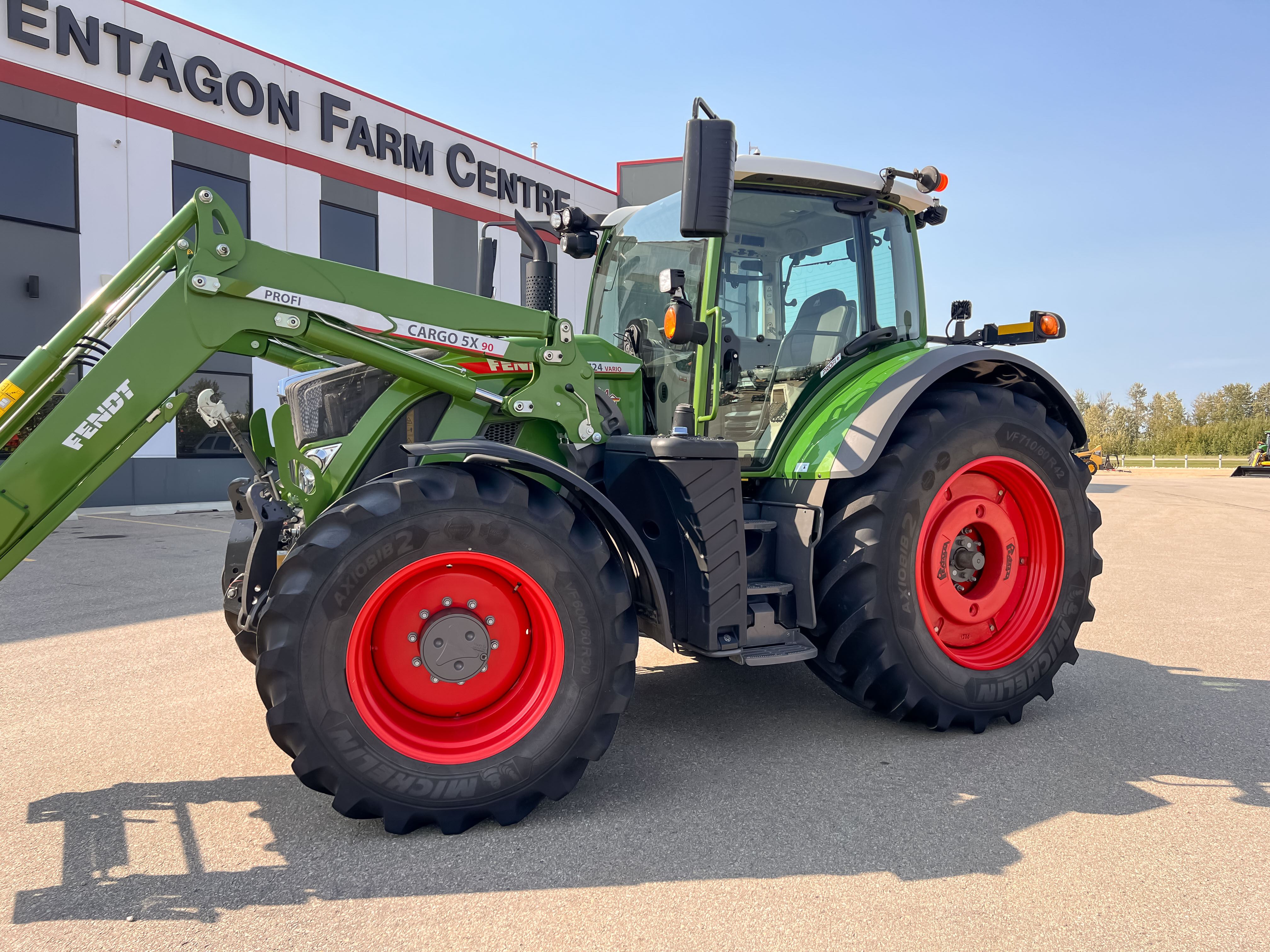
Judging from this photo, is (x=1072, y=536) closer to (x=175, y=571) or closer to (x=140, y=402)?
(x=140, y=402)

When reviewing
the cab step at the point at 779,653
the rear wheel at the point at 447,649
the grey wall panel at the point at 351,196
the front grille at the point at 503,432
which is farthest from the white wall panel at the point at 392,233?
the rear wheel at the point at 447,649

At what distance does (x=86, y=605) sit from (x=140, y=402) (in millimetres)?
4607

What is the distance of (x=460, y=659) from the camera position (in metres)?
2.99

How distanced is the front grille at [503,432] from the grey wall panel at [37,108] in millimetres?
13972

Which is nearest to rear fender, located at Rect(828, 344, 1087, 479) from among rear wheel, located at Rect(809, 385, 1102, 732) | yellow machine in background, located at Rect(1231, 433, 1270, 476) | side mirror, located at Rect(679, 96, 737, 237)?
rear wheel, located at Rect(809, 385, 1102, 732)

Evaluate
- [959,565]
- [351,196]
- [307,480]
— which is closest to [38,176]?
[351,196]

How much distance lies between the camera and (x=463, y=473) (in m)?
2.95

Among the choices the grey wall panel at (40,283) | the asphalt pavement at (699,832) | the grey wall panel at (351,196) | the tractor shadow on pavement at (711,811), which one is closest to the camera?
the asphalt pavement at (699,832)

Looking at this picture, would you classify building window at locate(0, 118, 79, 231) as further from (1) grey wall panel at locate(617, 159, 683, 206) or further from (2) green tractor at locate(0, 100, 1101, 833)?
(2) green tractor at locate(0, 100, 1101, 833)

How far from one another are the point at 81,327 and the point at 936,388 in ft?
11.8

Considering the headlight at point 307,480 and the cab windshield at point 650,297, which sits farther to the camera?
the cab windshield at point 650,297

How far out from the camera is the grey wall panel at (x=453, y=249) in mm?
19000

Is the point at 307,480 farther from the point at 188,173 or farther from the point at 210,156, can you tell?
the point at 210,156

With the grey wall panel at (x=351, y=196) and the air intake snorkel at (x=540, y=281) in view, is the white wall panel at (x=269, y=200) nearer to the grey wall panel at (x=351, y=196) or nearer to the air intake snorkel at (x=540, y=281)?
the grey wall panel at (x=351, y=196)
